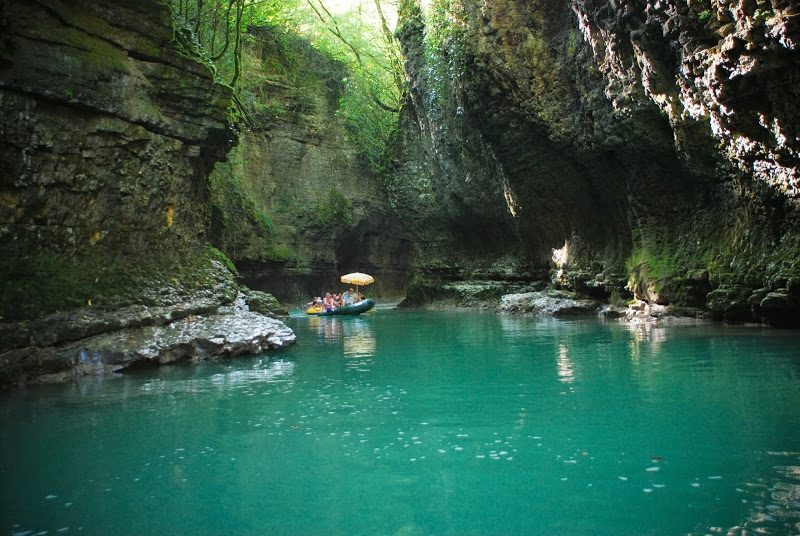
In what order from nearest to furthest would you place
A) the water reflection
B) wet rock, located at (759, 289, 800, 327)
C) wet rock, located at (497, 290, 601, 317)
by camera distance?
the water reflection, wet rock, located at (759, 289, 800, 327), wet rock, located at (497, 290, 601, 317)

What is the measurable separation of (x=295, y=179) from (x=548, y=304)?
52.6 ft

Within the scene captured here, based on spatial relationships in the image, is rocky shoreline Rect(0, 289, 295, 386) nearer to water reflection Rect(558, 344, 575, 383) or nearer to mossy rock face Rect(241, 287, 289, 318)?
mossy rock face Rect(241, 287, 289, 318)

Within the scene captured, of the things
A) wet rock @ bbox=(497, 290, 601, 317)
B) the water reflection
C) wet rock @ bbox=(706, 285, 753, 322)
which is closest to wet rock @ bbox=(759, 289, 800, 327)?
wet rock @ bbox=(706, 285, 753, 322)

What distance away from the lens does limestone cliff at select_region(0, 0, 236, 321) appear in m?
8.94

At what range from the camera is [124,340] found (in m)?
9.12

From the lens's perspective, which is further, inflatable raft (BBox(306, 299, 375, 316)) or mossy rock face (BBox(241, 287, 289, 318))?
inflatable raft (BBox(306, 299, 375, 316))

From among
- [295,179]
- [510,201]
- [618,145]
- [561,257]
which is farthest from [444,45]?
[295,179]

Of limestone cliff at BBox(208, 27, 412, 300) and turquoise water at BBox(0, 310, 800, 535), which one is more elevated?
limestone cliff at BBox(208, 27, 412, 300)

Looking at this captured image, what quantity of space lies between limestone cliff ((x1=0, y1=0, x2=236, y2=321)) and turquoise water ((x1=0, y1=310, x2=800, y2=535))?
2.37 meters

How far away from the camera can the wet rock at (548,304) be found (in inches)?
728

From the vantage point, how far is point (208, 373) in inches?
330

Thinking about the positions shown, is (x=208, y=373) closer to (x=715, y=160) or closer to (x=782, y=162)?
(x=782, y=162)

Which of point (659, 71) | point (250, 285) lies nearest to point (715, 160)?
point (659, 71)

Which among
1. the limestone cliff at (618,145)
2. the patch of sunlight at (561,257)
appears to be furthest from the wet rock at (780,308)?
the patch of sunlight at (561,257)
